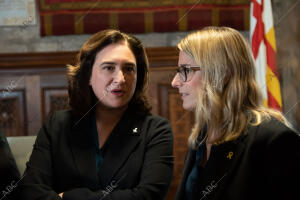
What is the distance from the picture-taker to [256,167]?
126 cm

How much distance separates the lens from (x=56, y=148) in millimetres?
1878

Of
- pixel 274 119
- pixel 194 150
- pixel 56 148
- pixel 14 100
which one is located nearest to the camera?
pixel 274 119

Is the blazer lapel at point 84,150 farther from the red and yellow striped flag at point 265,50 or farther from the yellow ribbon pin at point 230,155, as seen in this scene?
the red and yellow striped flag at point 265,50

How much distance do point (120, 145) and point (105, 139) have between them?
10 centimetres

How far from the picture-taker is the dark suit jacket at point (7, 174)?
181 centimetres

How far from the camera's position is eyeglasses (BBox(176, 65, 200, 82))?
4.72 ft

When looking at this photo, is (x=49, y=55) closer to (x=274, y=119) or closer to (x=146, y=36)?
(x=146, y=36)

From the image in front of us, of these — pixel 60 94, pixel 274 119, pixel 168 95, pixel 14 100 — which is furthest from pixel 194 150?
pixel 14 100

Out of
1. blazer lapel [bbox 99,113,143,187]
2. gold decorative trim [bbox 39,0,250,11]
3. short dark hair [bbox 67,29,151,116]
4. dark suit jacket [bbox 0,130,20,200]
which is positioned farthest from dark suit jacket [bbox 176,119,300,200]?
gold decorative trim [bbox 39,0,250,11]

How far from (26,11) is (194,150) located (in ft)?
7.71

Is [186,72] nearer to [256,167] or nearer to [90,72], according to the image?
[256,167]

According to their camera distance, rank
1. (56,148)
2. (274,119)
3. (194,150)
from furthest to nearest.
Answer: (56,148) → (194,150) → (274,119)

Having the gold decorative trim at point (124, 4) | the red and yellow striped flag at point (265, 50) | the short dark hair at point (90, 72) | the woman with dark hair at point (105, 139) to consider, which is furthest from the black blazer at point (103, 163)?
the gold decorative trim at point (124, 4)

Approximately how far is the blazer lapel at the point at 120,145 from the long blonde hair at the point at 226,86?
59 centimetres
